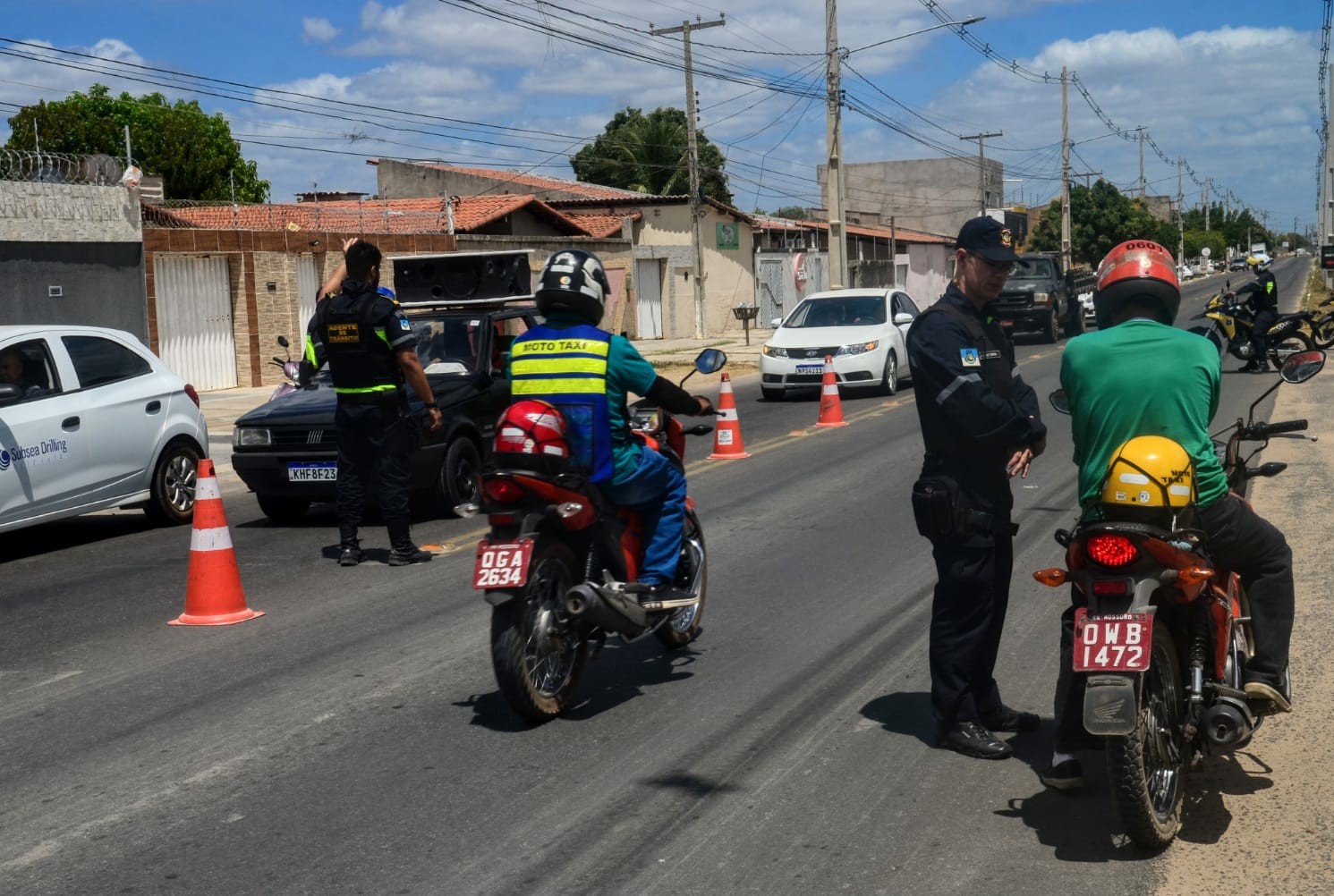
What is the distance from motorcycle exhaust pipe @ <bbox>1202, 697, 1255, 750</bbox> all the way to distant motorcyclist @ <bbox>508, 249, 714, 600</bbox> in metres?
2.45

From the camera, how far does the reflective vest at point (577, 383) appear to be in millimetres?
6051

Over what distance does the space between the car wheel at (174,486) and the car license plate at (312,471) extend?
902 millimetres

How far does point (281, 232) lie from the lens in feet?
91.5

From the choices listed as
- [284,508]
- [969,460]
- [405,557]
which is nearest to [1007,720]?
[969,460]

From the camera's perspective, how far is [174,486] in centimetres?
1162

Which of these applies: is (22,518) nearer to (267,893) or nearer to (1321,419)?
(267,893)

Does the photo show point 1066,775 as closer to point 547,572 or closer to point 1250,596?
point 1250,596

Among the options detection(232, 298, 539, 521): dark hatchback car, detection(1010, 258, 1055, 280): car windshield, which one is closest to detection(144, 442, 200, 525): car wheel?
detection(232, 298, 539, 521): dark hatchback car

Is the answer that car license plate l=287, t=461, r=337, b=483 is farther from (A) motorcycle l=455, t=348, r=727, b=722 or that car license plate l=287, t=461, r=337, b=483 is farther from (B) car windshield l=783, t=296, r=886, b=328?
(B) car windshield l=783, t=296, r=886, b=328

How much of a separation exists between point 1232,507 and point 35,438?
8.14 m

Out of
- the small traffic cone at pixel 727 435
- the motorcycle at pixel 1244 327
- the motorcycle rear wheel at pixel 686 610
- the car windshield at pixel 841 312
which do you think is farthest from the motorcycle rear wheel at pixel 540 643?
the motorcycle at pixel 1244 327

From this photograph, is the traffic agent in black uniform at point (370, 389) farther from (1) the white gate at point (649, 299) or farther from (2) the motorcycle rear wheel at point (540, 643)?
(1) the white gate at point (649, 299)

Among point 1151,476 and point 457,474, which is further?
point 457,474

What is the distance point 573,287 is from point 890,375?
657 inches
